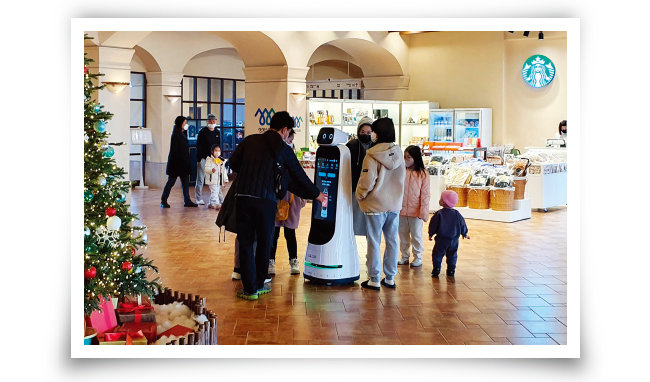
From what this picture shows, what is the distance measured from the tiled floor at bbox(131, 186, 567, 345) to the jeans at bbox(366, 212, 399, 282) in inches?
8.6

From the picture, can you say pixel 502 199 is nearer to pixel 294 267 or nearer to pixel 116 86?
pixel 294 267

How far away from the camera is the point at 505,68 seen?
16.2 metres

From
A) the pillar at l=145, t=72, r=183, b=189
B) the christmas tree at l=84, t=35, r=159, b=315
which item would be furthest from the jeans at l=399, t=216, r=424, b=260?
the pillar at l=145, t=72, r=183, b=189

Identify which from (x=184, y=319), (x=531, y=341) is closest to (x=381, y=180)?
(x=531, y=341)

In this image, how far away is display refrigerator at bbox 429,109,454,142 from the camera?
16516 millimetres

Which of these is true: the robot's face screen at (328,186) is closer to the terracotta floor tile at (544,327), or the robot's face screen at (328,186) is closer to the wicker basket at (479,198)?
the terracotta floor tile at (544,327)

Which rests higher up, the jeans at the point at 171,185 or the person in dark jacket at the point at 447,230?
the jeans at the point at 171,185

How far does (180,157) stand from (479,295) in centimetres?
704

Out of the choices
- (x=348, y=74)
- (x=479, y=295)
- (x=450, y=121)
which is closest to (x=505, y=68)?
(x=450, y=121)

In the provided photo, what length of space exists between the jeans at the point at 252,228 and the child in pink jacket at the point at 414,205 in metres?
1.94

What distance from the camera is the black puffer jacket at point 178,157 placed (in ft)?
40.6

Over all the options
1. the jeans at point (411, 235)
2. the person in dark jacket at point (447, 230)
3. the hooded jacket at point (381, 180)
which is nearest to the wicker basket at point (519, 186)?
the jeans at point (411, 235)

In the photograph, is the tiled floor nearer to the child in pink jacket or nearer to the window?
the child in pink jacket
